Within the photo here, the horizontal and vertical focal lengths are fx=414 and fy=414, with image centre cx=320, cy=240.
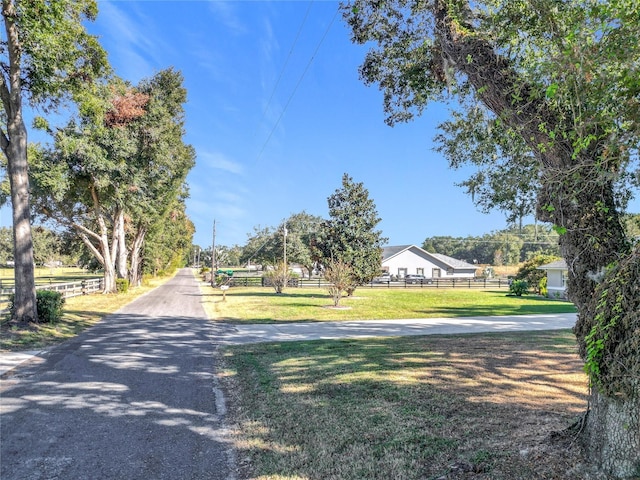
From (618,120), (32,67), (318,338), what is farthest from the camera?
(32,67)

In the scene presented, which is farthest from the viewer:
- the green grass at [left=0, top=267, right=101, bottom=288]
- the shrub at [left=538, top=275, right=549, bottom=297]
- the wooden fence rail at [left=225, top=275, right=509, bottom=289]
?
the wooden fence rail at [left=225, top=275, right=509, bottom=289]

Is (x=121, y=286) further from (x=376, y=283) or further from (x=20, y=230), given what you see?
(x=376, y=283)

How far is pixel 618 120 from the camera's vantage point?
9.20ft

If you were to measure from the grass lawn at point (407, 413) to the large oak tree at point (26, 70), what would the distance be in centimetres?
714

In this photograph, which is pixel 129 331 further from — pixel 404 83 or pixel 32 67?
pixel 404 83

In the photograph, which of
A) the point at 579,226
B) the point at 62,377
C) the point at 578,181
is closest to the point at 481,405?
the point at 579,226

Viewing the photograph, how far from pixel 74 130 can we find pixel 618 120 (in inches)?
857

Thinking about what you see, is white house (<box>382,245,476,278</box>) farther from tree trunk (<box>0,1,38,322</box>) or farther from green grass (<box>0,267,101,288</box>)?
tree trunk (<box>0,1,38,322</box>)

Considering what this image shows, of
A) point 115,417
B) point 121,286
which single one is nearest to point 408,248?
point 121,286

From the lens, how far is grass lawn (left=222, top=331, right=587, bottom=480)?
3295mm

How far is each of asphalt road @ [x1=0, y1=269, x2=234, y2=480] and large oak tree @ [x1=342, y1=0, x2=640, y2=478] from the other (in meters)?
2.91

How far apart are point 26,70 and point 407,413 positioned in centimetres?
1365

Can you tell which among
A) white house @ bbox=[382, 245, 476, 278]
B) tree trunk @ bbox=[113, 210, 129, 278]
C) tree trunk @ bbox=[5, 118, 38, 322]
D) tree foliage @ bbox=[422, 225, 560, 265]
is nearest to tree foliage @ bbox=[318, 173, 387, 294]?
tree trunk @ bbox=[113, 210, 129, 278]

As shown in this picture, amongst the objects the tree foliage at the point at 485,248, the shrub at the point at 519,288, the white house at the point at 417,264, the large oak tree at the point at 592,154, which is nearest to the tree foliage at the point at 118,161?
the large oak tree at the point at 592,154
